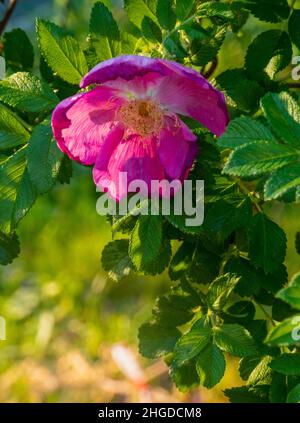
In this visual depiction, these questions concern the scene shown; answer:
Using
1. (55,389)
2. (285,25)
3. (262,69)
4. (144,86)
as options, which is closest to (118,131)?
(144,86)

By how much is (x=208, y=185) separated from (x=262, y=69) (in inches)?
5.9

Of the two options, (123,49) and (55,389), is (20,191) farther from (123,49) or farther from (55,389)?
(55,389)

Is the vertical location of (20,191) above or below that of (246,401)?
above

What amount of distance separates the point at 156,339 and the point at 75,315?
1.42m

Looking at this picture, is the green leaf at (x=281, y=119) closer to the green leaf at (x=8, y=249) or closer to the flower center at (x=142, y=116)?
the flower center at (x=142, y=116)

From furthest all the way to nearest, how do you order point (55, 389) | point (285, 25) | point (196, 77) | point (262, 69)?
point (55, 389)
point (285, 25)
point (262, 69)
point (196, 77)

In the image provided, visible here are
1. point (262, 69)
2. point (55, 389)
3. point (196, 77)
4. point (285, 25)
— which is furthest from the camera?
point (55, 389)

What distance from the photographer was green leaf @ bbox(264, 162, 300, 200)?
0.62 meters

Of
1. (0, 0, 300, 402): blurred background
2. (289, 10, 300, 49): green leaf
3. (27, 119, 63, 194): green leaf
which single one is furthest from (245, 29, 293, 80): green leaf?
(0, 0, 300, 402): blurred background

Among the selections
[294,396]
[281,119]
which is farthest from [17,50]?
[294,396]

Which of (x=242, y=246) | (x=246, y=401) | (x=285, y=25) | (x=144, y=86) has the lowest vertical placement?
(x=246, y=401)

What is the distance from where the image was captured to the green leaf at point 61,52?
767mm

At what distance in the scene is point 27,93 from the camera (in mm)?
767

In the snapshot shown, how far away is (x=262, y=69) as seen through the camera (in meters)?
0.83
